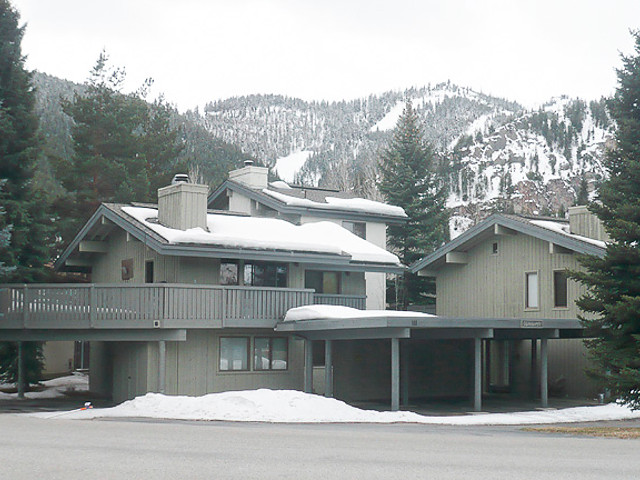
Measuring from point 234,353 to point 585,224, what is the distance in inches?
541

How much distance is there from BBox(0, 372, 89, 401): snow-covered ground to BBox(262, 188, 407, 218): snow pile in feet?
38.4

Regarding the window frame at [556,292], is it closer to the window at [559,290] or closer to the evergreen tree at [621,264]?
the window at [559,290]

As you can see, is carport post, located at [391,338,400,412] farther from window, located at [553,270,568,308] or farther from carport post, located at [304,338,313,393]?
window, located at [553,270,568,308]

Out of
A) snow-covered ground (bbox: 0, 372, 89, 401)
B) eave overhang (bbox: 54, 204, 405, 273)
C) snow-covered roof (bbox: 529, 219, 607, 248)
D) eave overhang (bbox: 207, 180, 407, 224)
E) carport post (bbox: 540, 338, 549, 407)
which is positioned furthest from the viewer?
eave overhang (bbox: 207, 180, 407, 224)

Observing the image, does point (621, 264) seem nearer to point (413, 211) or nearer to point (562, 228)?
point (562, 228)

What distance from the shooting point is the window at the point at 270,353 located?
29859 mm

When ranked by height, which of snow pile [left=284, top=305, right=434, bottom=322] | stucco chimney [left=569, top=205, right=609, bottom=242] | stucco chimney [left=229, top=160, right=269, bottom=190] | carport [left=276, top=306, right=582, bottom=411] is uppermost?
stucco chimney [left=229, top=160, right=269, bottom=190]

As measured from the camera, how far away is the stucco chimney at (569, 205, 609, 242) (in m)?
32.3

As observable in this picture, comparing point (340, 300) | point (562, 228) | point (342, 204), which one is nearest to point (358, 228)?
point (342, 204)

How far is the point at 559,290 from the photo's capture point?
32625mm

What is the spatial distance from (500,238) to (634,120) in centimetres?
1230

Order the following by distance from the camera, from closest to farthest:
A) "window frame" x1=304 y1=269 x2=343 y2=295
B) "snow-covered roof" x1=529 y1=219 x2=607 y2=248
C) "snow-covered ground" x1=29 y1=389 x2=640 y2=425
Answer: "snow-covered ground" x1=29 y1=389 x2=640 y2=425 → "snow-covered roof" x1=529 y1=219 x2=607 y2=248 → "window frame" x1=304 y1=269 x2=343 y2=295

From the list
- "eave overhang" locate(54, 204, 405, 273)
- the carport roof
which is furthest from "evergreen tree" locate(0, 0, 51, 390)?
the carport roof

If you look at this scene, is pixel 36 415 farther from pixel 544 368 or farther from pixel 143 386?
pixel 544 368
